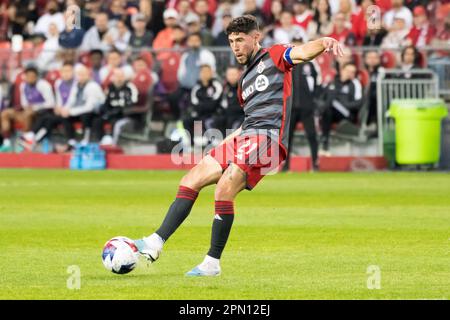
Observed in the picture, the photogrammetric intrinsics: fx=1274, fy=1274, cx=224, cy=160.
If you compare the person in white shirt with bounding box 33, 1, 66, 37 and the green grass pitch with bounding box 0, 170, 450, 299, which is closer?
the green grass pitch with bounding box 0, 170, 450, 299

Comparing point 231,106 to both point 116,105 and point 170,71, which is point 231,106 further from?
point 116,105

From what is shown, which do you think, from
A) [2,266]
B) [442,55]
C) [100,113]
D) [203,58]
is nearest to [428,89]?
[442,55]

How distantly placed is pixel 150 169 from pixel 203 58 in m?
2.61

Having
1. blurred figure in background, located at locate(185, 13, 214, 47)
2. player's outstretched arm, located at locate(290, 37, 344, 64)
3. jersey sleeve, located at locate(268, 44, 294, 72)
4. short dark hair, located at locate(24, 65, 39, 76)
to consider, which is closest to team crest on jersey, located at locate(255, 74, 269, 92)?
jersey sleeve, located at locate(268, 44, 294, 72)

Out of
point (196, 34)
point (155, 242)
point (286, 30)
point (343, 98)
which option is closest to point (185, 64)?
point (196, 34)

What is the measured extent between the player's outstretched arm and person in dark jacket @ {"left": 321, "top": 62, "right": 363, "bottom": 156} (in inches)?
606

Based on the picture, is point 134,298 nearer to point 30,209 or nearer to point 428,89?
point 30,209

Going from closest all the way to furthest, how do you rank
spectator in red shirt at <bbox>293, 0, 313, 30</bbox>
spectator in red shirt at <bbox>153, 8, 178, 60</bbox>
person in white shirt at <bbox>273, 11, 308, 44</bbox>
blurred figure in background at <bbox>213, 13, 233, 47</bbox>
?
person in white shirt at <bbox>273, 11, 308, 44</bbox>, spectator in red shirt at <bbox>293, 0, 313, 30</bbox>, blurred figure in background at <bbox>213, 13, 233, 47</bbox>, spectator in red shirt at <bbox>153, 8, 178, 60</bbox>

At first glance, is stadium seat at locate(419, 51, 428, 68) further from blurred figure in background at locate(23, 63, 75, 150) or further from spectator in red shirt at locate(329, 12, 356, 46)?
blurred figure in background at locate(23, 63, 75, 150)

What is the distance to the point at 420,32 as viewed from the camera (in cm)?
2669

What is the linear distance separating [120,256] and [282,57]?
2.18 meters

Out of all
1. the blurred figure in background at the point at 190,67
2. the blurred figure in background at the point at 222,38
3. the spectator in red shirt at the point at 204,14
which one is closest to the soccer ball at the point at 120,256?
the blurred figure in background at the point at 190,67

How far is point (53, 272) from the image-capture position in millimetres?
11078

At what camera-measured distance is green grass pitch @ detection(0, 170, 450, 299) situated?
10.1 m
